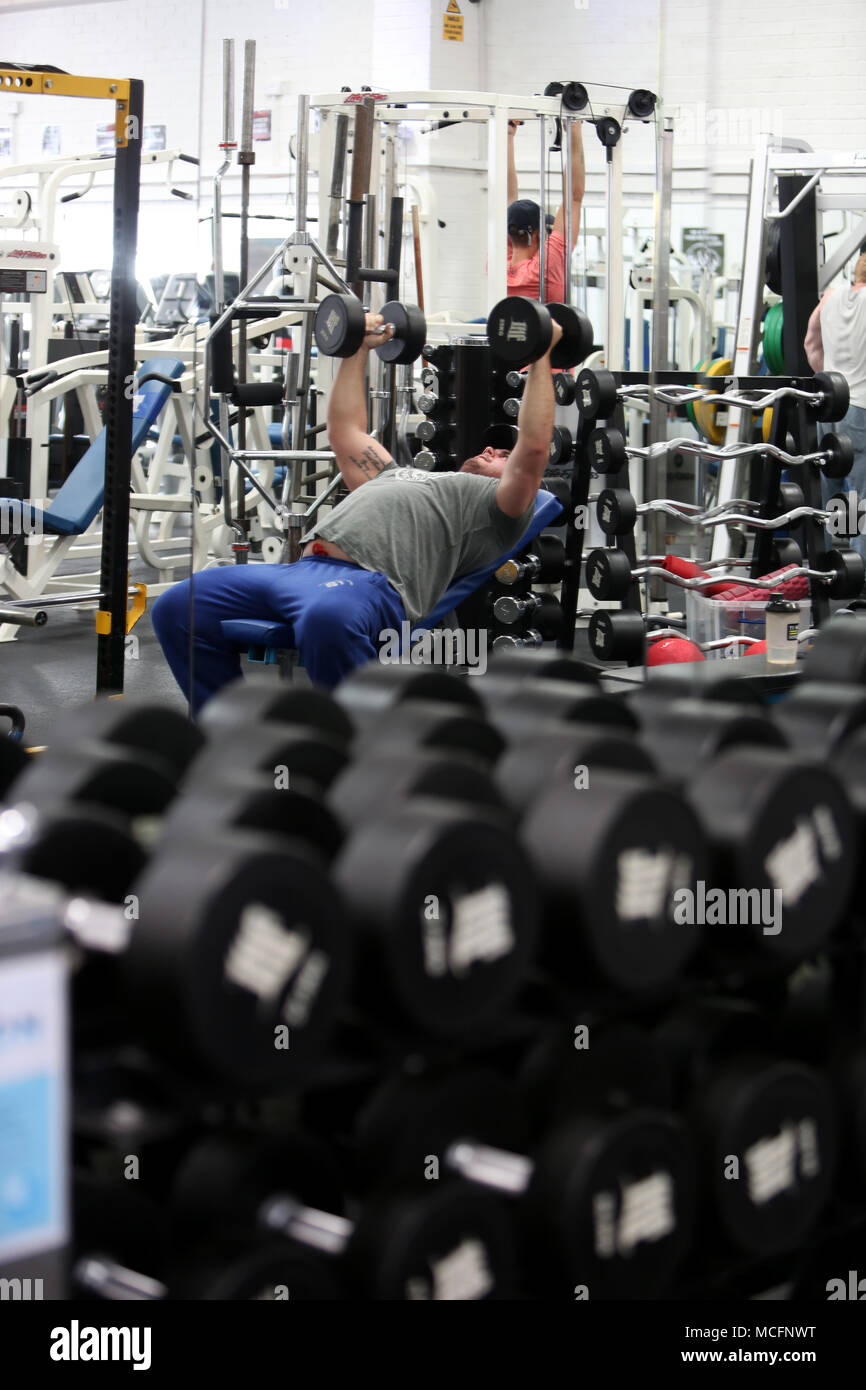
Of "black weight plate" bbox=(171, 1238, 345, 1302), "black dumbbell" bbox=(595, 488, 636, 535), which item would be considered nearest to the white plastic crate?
"black dumbbell" bbox=(595, 488, 636, 535)

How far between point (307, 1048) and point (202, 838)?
0.46 ft

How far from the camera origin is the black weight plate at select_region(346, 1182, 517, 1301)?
947 mm

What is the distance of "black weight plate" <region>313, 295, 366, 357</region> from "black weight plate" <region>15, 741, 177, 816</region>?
2.54 m

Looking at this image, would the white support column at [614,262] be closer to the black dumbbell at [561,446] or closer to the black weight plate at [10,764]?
the black dumbbell at [561,446]

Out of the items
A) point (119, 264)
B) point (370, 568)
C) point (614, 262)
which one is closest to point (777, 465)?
point (614, 262)

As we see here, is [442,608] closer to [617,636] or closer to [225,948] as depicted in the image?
[617,636]

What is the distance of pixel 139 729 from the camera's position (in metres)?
1.13

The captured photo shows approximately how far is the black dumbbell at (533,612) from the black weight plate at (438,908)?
392cm

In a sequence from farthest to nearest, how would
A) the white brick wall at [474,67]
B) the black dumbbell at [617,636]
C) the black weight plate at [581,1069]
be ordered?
the white brick wall at [474,67]
the black dumbbell at [617,636]
the black weight plate at [581,1069]

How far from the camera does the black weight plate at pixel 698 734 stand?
1.15 m

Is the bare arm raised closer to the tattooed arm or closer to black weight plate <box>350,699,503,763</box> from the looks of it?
the tattooed arm

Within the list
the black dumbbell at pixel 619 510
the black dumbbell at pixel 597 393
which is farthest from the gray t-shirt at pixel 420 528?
the black dumbbell at pixel 597 393
